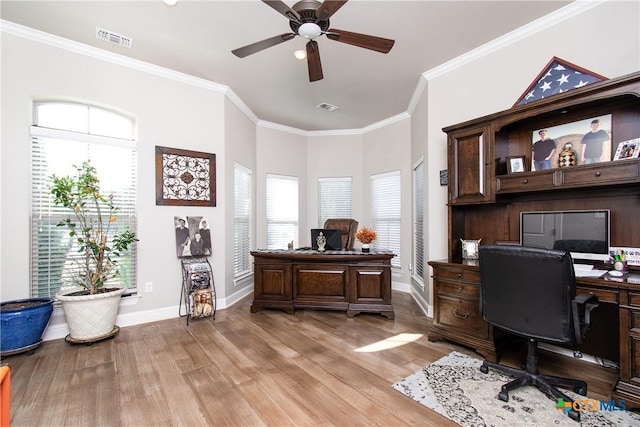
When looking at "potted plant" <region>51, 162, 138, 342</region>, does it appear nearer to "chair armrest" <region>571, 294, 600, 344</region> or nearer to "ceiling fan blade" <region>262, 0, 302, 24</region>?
"ceiling fan blade" <region>262, 0, 302, 24</region>

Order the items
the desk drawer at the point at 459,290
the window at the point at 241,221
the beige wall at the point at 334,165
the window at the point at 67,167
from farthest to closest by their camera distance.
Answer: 1. the beige wall at the point at 334,165
2. the window at the point at 241,221
3. the window at the point at 67,167
4. the desk drawer at the point at 459,290


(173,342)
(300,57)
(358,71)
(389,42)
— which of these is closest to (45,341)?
(173,342)

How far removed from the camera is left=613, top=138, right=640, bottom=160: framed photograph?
202 cm

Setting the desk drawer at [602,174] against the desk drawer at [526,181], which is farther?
the desk drawer at [526,181]

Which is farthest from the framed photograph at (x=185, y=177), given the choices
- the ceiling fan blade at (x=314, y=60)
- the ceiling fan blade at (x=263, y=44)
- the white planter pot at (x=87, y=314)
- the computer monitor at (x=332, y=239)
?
the ceiling fan blade at (x=314, y=60)

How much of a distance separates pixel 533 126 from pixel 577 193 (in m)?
0.74

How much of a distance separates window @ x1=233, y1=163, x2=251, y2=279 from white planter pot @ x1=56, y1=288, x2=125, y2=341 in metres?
1.78

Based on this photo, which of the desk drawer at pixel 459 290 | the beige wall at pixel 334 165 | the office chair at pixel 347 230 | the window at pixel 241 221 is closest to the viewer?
the desk drawer at pixel 459 290

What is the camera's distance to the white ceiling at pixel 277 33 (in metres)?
2.52

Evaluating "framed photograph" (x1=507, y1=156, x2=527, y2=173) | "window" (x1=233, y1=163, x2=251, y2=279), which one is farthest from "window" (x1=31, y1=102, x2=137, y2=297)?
"framed photograph" (x1=507, y1=156, x2=527, y2=173)

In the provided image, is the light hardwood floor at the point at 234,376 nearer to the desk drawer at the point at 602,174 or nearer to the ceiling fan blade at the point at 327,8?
the desk drawer at the point at 602,174

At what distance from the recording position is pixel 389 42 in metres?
2.23

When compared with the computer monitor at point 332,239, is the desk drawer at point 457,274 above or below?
below

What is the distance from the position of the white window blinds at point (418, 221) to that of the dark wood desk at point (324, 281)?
3.07 feet
